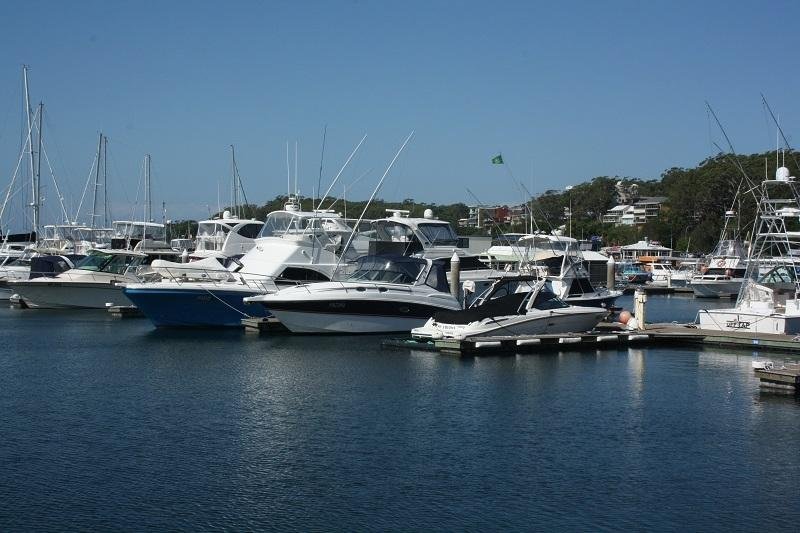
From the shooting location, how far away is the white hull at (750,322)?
3259 cm

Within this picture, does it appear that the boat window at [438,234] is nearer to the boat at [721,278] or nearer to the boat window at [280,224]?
the boat window at [280,224]

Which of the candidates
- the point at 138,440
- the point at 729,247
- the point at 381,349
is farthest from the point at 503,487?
the point at 729,247

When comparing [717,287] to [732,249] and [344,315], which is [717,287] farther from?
[344,315]

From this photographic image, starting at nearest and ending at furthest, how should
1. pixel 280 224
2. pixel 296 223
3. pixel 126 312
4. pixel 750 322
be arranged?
pixel 750 322 → pixel 296 223 → pixel 280 224 → pixel 126 312

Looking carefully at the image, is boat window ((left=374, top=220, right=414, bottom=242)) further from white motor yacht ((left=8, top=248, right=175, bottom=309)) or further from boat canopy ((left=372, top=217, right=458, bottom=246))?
white motor yacht ((left=8, top=248, right=175, bottom=309))

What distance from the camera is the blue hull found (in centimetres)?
3853

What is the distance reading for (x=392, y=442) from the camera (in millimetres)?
19625

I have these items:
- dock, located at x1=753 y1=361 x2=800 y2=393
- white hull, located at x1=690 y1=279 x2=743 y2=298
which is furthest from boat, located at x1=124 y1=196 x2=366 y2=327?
white hull, located at x1=690 y1=279 x2=743 y2=298

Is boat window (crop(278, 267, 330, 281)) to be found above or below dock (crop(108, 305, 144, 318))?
above

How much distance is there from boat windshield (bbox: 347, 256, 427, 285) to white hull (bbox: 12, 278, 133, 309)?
1765 cm

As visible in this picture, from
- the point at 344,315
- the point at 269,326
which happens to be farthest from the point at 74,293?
the point at 344,315

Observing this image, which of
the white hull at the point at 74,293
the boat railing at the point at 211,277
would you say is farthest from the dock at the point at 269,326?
the white hull at the point at 74,293

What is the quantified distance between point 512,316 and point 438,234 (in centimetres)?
1325

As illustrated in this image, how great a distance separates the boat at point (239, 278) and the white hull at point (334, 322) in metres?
4.32
